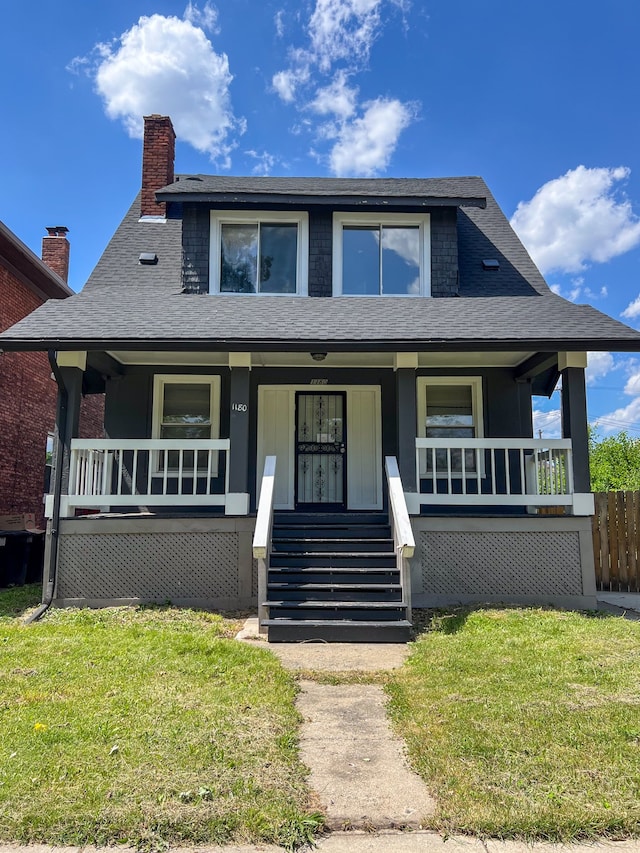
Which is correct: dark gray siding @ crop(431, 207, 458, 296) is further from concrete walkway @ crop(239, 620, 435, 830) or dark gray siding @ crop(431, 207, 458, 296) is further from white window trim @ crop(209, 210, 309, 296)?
concrete walkway @ crop(239, 620, 435, 830)

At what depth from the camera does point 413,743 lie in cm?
359

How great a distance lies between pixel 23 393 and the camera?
13.4 metres

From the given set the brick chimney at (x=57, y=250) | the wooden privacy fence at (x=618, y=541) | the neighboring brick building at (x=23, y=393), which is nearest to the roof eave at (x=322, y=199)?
the neighboring brick building at (x=23, y=393)

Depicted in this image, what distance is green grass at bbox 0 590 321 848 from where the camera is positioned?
267 centimetres

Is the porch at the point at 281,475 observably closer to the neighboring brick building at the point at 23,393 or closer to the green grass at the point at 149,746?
the green grass at the point at 149,746

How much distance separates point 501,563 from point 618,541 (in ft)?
11.8

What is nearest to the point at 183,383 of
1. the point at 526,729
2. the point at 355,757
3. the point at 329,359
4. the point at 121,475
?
the point at 121,475

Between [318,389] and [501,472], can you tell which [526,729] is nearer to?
[501,472]

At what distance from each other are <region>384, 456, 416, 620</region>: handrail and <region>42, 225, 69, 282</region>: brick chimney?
501 inches

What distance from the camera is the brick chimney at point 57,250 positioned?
16.9m

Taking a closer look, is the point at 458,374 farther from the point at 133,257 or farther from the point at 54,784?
the point at 54,784

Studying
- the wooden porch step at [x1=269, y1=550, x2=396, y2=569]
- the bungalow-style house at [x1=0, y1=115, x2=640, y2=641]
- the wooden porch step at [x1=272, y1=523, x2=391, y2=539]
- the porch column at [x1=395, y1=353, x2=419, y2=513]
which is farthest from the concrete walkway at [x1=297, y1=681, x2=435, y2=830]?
the porch column at [x1=395, y1=353, x2=419, y2=513]

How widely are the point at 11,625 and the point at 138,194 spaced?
8815 millimetres

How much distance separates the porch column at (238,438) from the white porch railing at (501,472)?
2295 mm
